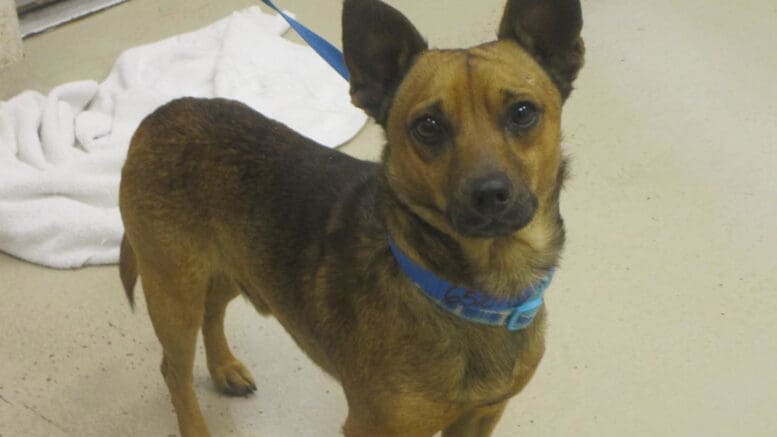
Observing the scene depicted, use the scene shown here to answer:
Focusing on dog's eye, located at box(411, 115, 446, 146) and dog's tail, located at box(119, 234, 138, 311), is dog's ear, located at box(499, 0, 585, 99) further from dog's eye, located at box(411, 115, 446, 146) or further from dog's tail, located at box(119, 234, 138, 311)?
dog's tail, located at box(119, 234, 138, 311)

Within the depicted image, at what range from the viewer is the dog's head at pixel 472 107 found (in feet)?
4.95

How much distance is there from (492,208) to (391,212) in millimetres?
260

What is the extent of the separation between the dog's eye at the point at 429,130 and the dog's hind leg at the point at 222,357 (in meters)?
0.89

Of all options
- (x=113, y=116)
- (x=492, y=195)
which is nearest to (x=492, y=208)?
(x=492, y=195)

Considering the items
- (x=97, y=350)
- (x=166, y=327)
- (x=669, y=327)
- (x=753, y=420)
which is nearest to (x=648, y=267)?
(x=669, y=327)

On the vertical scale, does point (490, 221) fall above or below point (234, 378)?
above

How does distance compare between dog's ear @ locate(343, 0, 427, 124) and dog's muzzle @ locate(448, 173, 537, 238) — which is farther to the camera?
dog's ear @ locate(343, 0, 427, 124)

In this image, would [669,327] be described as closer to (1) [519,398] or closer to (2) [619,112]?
(1) [519,398]

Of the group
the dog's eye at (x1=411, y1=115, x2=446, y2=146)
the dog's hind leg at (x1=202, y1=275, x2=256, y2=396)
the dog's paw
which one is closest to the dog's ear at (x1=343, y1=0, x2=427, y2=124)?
the dog's eye at (x1=411, y1=115, x2=446, y2=146)

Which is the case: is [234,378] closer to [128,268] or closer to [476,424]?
[128,268]

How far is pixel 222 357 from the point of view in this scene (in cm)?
243

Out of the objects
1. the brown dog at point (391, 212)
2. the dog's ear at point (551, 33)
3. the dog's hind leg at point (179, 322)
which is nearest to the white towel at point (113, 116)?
the dog's hind leg at point (179, 322)

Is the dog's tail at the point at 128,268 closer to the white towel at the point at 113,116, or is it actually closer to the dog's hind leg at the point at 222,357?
the dog's hind leg at the point at 222,357

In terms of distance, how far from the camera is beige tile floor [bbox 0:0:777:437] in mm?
2387
